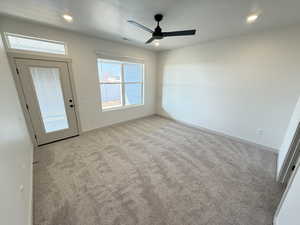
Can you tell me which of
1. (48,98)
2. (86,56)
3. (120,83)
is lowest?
(48,98)

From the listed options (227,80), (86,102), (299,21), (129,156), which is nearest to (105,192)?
(129,156)

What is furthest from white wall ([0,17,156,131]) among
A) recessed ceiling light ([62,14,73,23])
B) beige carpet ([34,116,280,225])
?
beige carpet ([34,116,280,225])

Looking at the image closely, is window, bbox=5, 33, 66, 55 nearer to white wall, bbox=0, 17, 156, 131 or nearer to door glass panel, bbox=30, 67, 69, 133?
white wall, bbox=0, 17, 156, 131

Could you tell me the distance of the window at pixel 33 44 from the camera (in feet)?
7.76

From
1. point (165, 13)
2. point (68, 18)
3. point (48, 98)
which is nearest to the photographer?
point (165, 13)

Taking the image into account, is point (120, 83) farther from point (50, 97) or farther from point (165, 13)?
point (165, 13)

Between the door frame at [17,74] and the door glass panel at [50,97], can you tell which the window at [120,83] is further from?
the door glass panel at [50,97]

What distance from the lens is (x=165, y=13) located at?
208 cm

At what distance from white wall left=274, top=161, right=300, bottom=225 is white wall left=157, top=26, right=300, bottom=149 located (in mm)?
2119

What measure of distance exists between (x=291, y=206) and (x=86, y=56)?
14.4 ft

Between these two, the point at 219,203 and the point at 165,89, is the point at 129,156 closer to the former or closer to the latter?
the point at 219,203

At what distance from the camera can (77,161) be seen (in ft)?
7.78

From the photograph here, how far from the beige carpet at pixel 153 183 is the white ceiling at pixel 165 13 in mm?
2637

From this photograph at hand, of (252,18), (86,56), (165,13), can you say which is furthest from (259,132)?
(86,56)
